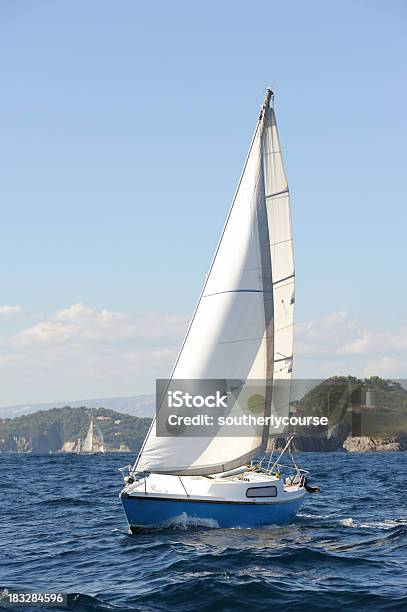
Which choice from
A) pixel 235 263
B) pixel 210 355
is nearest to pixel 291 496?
pixel 210 355

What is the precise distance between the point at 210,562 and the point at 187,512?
3650mm

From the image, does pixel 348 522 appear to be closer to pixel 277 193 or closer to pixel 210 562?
pixel 210 562

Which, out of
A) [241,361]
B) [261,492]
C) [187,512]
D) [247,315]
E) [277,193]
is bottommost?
[187,512]

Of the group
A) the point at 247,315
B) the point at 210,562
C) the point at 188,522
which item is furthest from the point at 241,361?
the point at 210,562

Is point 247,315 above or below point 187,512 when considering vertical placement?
above

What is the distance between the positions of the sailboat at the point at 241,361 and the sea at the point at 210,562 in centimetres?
89

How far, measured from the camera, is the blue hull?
23609mm

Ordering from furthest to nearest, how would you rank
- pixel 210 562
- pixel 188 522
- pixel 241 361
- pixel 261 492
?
1. pixel 241 361
2. pixel 261 492
3. pixel 188 522
4. pixel 210 562

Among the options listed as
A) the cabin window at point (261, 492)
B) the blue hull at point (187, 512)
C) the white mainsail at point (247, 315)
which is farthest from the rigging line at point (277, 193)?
the blue hull at point (187, 512)

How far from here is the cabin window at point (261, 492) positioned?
24583mm

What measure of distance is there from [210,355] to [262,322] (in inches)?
98.1

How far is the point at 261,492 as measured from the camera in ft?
81.8

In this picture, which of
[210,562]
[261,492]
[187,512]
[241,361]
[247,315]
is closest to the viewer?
[210,562]

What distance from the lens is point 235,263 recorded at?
87.5 ft
